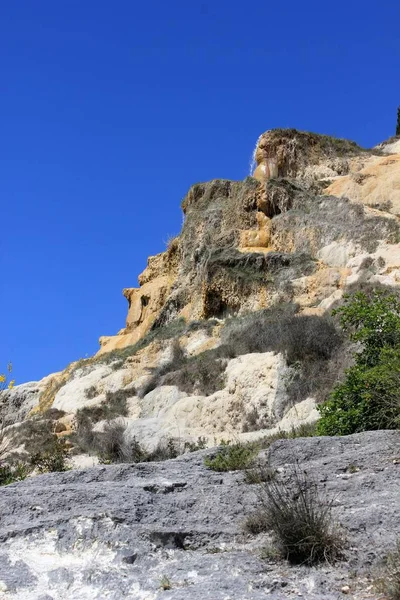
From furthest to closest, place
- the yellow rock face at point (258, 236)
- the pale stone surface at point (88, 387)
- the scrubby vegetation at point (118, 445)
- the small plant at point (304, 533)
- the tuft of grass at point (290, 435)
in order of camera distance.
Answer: the yellow rock face at point (258, 236) < the pale stone surface at point (88, 387) < the scrubby vegetation at point (118, 445) < the tuft of grass at point (290, 435) < the small plant at point (304, 533)

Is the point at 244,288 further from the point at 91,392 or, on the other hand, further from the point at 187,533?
the point at 187,533

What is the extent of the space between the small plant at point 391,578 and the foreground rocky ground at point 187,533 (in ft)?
0.26

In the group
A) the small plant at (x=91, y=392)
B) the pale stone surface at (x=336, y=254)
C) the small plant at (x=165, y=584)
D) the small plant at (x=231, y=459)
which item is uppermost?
the pale stone surface at (x=336, y=254)

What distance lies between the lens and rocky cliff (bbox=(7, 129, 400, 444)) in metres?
19.0

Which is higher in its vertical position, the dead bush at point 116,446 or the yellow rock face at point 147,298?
the yellow rock face at point 147,298

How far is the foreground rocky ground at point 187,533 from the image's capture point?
14.5 ft

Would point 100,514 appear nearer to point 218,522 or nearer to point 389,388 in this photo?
point 218,522

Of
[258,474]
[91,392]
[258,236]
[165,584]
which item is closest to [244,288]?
[258,236]

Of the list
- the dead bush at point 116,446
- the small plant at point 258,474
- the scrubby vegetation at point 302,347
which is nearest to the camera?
the small plant at point 258,474

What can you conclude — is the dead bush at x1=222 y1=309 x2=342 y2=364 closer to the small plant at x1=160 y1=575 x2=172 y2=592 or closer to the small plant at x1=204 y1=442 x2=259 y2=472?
the small plant at x1=204 y1=442 x2=259 y2=472

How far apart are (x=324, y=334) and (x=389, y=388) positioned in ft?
37.2

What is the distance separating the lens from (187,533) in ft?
17.5

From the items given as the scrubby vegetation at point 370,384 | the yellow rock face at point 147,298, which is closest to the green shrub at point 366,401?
the scrubby vegetation at point 370,384

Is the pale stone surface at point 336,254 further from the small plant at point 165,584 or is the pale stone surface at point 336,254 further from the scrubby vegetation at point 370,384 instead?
the small plant at point 165,584
